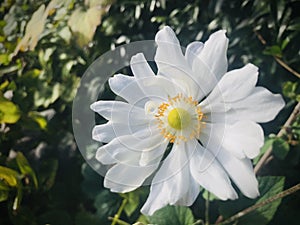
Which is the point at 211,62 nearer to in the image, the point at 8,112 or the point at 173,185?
the point at 173,185

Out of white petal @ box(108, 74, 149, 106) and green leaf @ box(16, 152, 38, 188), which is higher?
white petal @ box(108, 74, 149, 106)

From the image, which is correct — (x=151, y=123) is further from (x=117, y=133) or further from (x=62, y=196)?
(x=62, y=196)

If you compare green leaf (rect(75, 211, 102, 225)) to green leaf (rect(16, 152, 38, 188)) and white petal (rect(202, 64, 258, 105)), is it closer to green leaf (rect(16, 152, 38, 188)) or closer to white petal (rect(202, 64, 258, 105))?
green leaf (rect(16, 152, 38, 188))

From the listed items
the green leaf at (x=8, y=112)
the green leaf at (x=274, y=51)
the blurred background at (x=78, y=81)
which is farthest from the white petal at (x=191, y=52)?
the green leaf at (x=8, y=112)

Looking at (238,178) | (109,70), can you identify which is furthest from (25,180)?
(238,178)

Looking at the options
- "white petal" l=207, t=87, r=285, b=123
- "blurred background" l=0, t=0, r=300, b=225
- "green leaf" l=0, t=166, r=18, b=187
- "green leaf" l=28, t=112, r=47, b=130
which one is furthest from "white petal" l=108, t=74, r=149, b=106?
"green leaf" l=28, t=112, r=47, b=130

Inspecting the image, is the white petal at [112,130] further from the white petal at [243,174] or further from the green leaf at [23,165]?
the green leaf at [23,165]
